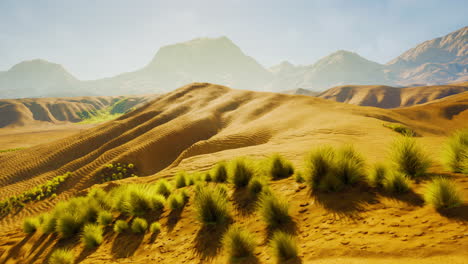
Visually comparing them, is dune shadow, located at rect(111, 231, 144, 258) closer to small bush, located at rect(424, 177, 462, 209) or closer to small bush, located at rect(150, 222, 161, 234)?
small bush, located at rect(150, 222, 161, 234)

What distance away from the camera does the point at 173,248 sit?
11.0ft

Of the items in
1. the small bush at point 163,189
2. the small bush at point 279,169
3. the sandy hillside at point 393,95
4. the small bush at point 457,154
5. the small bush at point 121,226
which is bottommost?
the small bush at point 121,226

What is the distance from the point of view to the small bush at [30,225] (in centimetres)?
511

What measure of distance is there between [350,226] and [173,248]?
9.23 ft

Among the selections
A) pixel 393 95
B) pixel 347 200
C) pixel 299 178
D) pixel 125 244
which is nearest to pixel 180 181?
pixel 125 244

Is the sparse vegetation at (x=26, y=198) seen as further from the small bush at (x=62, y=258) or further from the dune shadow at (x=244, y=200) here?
the dune shadow at (x=244, y=200)

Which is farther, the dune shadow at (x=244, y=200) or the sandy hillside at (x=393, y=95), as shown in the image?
the sandy hillside at (x=393, y=95)

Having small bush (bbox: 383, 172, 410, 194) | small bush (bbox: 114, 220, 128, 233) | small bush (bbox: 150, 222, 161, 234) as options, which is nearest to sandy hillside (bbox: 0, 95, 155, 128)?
small bush (bbox: 114, 220, 128, 233)

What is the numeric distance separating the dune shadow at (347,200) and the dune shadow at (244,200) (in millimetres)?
1124

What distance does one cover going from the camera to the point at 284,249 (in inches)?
95.0

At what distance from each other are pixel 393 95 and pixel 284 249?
369ft

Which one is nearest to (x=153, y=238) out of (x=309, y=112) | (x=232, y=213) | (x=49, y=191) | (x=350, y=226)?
(x=232, y=213)

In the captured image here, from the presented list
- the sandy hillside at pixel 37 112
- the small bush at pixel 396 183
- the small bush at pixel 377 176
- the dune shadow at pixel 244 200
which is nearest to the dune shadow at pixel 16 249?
the dune shadow at pixel 244 200

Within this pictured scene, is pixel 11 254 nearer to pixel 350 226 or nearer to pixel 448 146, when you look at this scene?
pixel 350 226
